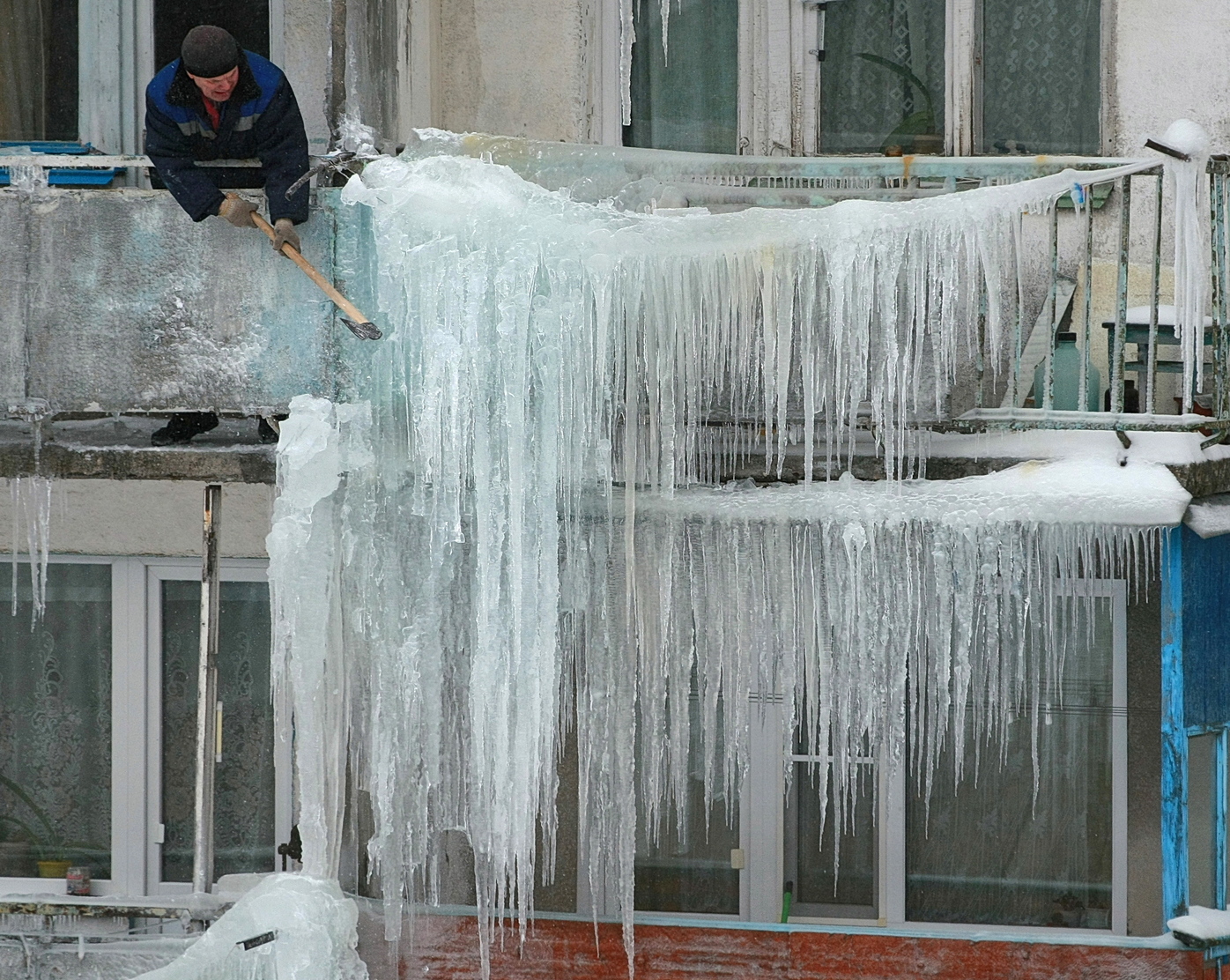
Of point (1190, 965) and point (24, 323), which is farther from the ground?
point (24, 323)

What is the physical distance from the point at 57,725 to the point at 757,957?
409cm

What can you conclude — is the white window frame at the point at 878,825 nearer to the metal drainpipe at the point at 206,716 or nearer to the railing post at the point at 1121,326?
the railing post at the point at 1121,326

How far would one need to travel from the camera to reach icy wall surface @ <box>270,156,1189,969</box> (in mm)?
5227

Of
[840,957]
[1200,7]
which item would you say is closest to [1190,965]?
[840,957]

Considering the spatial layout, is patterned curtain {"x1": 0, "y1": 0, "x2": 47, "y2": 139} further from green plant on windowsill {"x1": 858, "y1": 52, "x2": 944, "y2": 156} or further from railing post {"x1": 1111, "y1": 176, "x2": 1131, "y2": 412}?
railing post {"x1": 1111, "y1": 176, "x2": 1131, "y2": 412}

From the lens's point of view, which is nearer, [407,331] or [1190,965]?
[407,331]

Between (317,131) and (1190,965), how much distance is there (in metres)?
5.89

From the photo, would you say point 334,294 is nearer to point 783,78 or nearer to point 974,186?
point 974,186

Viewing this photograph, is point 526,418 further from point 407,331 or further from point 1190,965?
point 1190,965

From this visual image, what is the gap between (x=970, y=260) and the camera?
17.0 feet

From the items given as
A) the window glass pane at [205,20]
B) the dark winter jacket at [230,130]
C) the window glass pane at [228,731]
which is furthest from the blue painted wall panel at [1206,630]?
the window glass pane at [205,20]

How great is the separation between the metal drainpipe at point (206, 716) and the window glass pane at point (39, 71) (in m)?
2.62

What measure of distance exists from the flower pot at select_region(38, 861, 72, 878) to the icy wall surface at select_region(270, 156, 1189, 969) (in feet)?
8.49

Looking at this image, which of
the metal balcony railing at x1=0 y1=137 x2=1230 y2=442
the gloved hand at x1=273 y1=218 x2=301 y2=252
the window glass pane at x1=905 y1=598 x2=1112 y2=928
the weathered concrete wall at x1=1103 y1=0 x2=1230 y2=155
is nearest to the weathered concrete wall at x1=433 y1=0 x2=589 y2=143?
the metal balcony railing at x1=0 y1=137 x2=1230 y2=442
